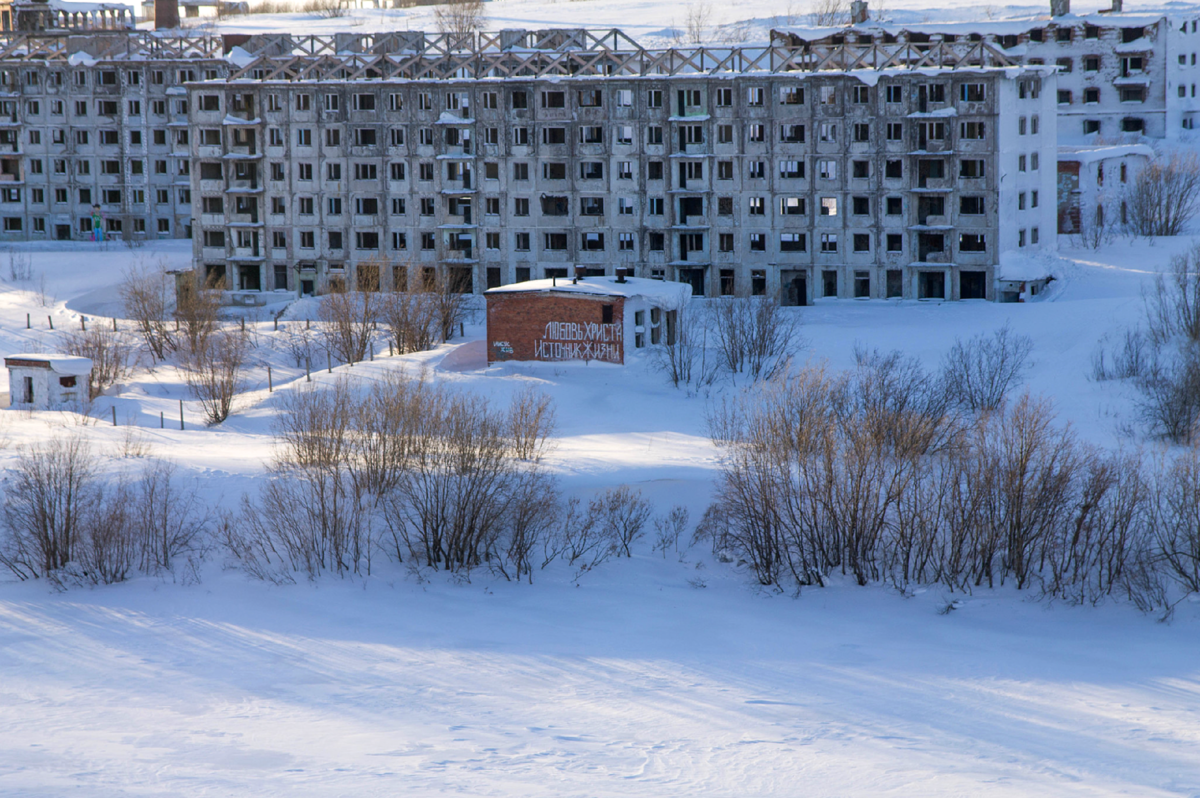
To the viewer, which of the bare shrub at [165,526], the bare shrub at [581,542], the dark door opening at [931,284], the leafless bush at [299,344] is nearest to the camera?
the bare shrub at [165,526]

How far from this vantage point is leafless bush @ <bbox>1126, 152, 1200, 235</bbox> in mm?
72062

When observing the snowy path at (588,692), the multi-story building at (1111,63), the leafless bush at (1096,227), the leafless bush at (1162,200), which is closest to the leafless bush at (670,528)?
the snowy path at (588,692)

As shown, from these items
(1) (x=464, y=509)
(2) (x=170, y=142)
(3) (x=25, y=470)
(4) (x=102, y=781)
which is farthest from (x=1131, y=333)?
(2) (x=170, y=142)

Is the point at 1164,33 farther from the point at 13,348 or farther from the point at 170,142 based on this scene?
the point at 13,348

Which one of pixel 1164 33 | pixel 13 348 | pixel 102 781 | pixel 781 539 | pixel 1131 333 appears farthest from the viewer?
pixel 1164 33

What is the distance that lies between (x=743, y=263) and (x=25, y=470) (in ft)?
131

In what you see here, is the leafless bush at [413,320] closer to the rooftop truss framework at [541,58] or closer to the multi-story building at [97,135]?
the rooftop truss framework at [541,58]

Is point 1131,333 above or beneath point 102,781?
above

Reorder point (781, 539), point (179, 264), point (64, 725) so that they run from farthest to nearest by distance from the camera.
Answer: point (179, 264) < point (781, 539) < point (64, 725)

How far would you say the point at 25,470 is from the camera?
1321 inches

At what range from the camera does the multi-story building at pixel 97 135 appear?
88.2 m

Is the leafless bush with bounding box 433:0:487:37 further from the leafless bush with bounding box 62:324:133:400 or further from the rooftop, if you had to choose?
the rooftop

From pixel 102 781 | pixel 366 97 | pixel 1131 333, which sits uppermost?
pixel 366 97

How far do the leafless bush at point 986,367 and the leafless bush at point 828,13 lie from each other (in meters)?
62.0
